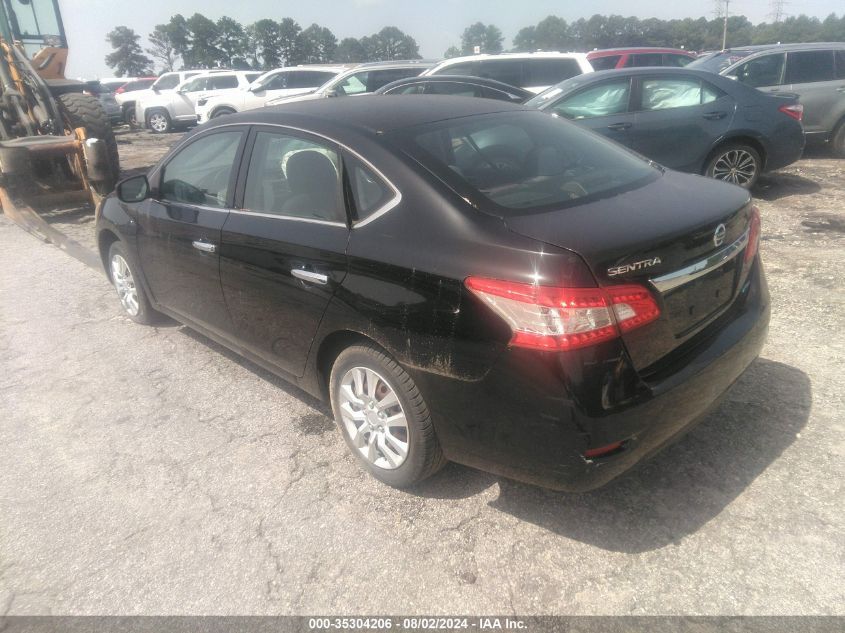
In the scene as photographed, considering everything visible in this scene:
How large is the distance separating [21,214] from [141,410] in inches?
221

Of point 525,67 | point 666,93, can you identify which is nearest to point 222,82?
point 525,67

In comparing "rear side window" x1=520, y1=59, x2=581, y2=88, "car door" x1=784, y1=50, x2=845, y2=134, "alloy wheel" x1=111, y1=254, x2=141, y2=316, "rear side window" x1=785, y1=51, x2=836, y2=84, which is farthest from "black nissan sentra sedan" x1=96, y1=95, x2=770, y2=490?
"rear side window" x1=520, y1=59, x2=581, y2=88

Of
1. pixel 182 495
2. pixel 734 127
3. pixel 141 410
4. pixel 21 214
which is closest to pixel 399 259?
pixel 182 495

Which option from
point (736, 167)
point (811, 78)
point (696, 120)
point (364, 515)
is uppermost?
point (811, 78)

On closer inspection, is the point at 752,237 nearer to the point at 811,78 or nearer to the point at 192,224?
the point at 192,224

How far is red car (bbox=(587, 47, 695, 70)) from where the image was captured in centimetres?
1398

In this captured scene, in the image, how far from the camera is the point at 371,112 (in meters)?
3.12

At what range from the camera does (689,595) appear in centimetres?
221

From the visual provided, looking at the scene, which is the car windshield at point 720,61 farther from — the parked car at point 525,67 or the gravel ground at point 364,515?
the gravel ground at point 364,515

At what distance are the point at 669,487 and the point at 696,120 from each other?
19.0 feet

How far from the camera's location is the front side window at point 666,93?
7.35m

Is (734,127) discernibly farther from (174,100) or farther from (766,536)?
(174,100)

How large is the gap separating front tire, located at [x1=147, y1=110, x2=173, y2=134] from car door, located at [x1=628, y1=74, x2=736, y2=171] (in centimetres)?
1782

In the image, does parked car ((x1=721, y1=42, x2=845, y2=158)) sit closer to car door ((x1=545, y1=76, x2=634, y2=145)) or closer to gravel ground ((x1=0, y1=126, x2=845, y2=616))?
car door ((x1=545, y1=76, x2=634, y2=145))
